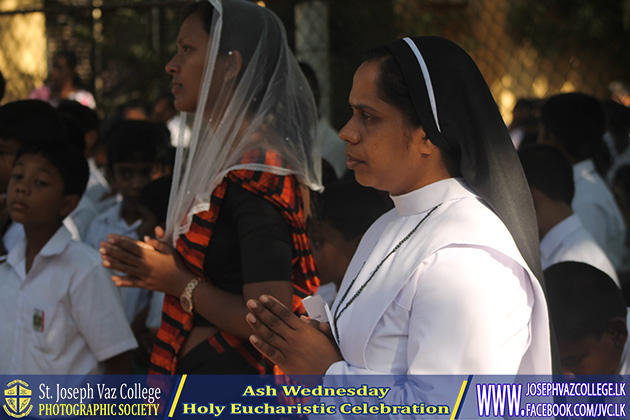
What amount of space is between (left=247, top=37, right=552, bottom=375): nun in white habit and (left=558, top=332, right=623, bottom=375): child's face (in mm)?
1118

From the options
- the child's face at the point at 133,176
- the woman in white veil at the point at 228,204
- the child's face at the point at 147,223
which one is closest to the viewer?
the woman in white veil at the point at 228,204

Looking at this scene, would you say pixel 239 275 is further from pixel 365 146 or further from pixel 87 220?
pixel 87 220

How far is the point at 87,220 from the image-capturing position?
441cm

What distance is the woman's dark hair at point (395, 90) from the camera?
1.63 metres

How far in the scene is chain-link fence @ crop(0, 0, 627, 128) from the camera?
5.12 metres

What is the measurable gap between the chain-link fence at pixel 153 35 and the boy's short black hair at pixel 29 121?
48.3 inches

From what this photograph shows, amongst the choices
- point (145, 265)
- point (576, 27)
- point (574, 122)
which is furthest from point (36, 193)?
point (576, 27)

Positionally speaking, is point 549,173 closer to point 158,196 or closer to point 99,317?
point 158,196

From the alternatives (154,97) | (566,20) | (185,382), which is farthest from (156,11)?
(566,20)

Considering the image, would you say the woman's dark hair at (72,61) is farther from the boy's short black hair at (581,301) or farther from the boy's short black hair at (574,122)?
the boy's short black hair at (581,301)

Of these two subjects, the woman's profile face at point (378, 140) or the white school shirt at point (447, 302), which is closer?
the white school shirt at point (447, 302)

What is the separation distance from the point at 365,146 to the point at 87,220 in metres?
3.12

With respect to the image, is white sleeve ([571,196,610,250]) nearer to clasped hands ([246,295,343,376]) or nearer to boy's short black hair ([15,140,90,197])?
boy's short black hair ([15,140,90,197])

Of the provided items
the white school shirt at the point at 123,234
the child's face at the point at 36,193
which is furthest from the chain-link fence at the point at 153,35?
the child's face at the point at 36,193
